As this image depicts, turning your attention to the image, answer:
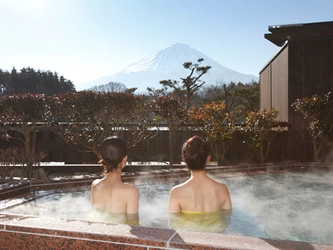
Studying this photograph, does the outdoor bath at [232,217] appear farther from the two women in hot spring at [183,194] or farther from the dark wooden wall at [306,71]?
the dark wooden wall at [306,71]

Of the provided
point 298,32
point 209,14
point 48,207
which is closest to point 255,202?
point 48,207

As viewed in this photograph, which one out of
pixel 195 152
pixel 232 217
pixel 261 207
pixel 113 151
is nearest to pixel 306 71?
pixel 261 207

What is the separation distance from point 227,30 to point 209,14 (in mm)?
1693

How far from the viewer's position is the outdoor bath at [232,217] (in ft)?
6.27

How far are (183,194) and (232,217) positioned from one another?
1.21 meters

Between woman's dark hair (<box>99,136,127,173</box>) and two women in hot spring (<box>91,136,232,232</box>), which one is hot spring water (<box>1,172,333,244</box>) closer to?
two women in hot spring (<box>91,136,232,232</box>)

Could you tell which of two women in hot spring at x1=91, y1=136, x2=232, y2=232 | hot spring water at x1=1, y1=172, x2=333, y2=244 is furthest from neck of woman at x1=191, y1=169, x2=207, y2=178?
hot spring water at x1=1, y1=172, x2=333, y2=244

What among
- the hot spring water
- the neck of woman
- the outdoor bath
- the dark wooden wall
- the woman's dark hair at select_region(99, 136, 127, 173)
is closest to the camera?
the outdoor bath

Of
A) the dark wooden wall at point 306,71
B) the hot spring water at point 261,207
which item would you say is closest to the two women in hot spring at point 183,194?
the hot spring water at point 261,207

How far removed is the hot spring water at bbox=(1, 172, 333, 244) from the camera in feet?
12.1

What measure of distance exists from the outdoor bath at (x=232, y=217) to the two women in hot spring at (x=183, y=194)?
316 millimetres

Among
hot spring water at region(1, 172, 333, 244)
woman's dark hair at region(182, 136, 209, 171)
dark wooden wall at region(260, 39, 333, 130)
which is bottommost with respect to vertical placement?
hot spring water at region(1, 172, 333, 244)

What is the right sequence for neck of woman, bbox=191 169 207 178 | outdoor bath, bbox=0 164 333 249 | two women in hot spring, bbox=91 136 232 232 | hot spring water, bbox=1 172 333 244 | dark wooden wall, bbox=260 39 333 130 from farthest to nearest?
dark wooden wall, bbox=260 39 333 130 < hot spring water, bbox=1 172 333 244 < neck of woman, bbox=191 169 207 178 < two women in hot spring, bbox=91 136 232 232 < outdoor bath, bbox=0 164 333 249

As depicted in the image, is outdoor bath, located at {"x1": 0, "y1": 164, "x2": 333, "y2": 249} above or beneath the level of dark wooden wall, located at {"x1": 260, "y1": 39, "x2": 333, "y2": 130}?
beneath
